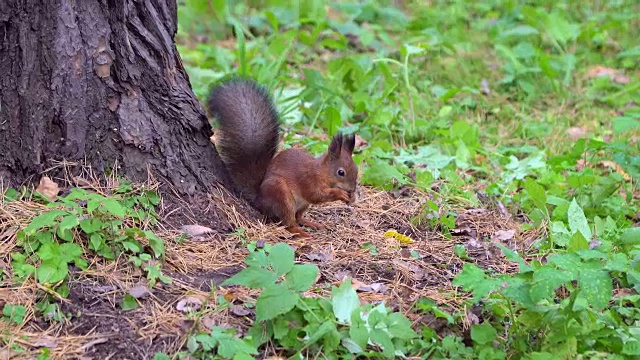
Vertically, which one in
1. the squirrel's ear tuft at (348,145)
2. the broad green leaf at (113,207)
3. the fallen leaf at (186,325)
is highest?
the broad green leaf at (113,207)

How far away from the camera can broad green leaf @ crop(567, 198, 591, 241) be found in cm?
332

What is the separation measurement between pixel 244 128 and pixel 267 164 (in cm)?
22

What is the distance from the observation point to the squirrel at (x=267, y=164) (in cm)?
326

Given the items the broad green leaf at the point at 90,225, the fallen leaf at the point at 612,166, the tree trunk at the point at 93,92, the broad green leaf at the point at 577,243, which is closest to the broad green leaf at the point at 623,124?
the fallen leaf at the point at 612,166

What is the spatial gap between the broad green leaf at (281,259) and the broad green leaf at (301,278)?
0.02m

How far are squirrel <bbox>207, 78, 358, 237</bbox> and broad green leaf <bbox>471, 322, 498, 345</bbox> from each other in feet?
3.29

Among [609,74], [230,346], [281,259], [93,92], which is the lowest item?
[230,346]

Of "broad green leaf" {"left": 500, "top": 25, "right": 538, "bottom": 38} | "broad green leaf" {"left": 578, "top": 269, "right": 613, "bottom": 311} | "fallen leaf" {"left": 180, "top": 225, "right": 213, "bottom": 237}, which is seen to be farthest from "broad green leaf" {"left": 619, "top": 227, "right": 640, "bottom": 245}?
"broad green leaf" {"left": 500, "top": 25, "right": 538, "bottom": 38}

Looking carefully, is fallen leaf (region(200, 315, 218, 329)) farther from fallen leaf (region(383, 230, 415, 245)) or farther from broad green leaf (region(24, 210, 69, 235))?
fallen leaf (region(383, 230, 415, 245))

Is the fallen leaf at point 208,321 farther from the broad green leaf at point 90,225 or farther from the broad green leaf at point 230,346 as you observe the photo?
the broad green leaf at point 90,225

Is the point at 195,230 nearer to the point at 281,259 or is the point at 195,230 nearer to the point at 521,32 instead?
the point at 281,259

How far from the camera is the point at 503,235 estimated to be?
11.0ft

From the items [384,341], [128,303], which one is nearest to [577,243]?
[384,341]

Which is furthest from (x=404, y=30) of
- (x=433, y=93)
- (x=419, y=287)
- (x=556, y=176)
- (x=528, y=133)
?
(x=419, y=287)
